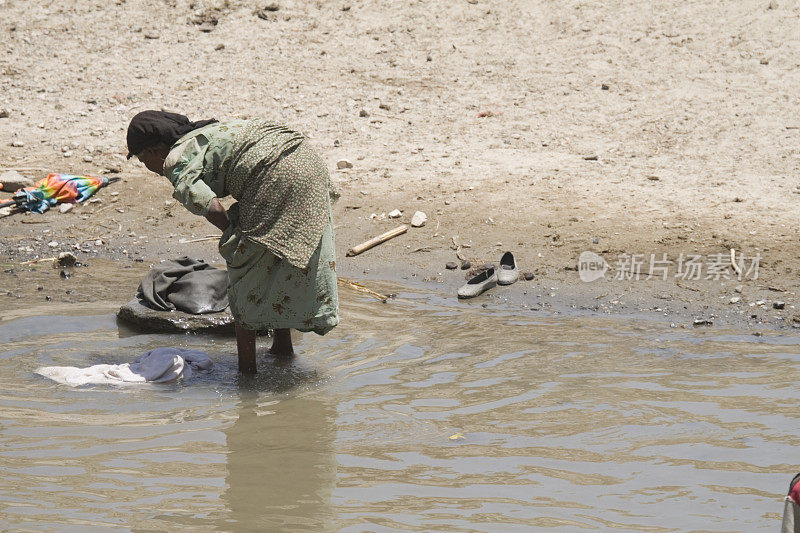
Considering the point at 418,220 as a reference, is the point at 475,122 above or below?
above

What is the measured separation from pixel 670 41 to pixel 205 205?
668cm

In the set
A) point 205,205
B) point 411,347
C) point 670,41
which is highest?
point 670,41

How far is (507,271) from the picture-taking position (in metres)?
6.77

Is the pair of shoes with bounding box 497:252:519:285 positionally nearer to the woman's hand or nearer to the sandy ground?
the sandy ground

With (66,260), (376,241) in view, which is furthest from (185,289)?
(376,241)

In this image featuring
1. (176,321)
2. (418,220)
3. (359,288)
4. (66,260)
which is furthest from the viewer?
(418,220)

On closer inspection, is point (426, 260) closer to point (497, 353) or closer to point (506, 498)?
point (497, 353)

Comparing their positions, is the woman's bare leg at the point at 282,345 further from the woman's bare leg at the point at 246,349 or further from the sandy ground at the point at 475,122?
the sandy ground at the point at 475,122

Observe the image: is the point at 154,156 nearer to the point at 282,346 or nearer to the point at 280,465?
the point at 282,346

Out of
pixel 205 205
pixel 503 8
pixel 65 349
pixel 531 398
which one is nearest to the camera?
pixel 205 205

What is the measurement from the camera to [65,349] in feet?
18.4

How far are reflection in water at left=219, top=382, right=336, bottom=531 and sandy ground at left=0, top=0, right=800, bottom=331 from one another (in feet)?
7.59

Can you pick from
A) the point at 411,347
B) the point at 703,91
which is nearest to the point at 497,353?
the point at 411,347
